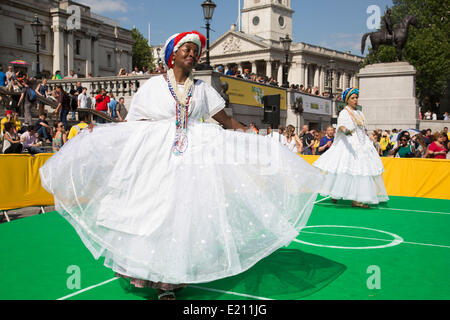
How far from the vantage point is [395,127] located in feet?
81.6

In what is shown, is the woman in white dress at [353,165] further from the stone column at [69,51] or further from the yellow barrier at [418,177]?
the stone column at [69,51]

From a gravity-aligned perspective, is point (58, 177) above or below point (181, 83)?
below

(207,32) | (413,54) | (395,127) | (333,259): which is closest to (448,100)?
(413,54)

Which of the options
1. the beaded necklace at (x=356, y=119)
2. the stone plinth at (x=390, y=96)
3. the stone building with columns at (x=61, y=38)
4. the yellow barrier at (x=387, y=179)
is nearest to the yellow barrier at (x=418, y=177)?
the yellow barrier at (x=387, y=179)

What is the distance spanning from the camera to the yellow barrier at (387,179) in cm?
875

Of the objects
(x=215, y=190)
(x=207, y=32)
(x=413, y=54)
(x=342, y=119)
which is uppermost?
(x=413, y=54)

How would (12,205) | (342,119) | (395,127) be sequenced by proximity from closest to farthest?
(12,205), (342,119), (395,127)

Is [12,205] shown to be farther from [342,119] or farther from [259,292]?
[342,119]

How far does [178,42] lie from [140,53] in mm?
86489

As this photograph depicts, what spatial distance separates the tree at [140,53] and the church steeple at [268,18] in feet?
102

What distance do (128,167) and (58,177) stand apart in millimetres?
818

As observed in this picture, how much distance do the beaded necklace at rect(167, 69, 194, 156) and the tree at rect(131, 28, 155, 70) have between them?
84.5 metres

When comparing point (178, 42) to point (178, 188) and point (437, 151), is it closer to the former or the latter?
point (178, 188)

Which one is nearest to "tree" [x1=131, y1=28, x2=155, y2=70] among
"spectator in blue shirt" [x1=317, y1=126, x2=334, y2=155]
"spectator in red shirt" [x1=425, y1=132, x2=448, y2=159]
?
"spectator in blue shirt" [x1=317, y1=126, x2=334, y2=155]
